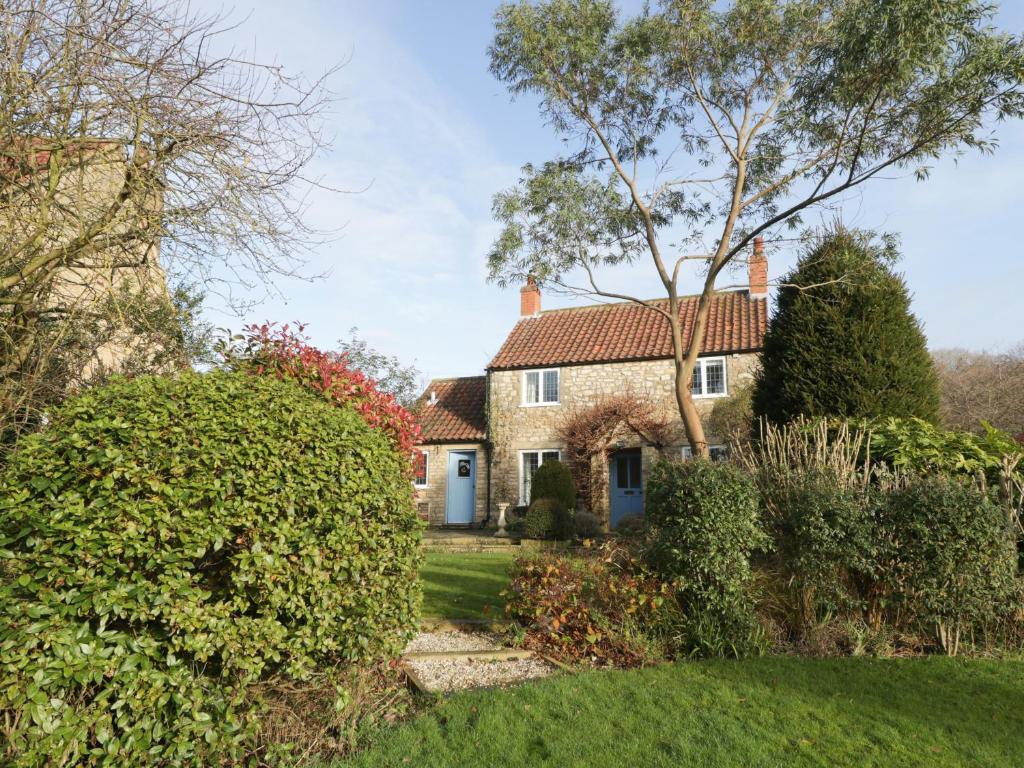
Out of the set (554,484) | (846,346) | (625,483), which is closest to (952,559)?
(846,346)

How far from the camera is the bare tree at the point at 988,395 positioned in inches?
920

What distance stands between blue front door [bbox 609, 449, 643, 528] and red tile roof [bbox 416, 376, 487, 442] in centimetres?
472

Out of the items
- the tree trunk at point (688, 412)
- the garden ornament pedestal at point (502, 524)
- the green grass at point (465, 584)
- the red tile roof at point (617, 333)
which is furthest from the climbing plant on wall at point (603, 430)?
the tree trunk at point (688, 412)

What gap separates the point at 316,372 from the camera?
6000 millimetres

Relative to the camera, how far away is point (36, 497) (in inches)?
156

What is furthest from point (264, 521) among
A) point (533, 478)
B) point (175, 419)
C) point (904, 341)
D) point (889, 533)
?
point (533, 478)

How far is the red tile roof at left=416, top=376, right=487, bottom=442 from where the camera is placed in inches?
935

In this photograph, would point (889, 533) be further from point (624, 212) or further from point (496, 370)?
point (496, 370)

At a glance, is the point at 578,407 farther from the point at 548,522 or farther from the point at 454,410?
the point at 548,522

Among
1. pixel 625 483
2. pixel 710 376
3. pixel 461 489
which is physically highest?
pixel 710 376

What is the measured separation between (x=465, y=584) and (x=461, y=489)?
11853 mm

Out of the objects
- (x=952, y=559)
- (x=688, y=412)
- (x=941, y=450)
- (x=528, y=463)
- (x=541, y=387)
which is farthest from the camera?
(x=541, y=387)

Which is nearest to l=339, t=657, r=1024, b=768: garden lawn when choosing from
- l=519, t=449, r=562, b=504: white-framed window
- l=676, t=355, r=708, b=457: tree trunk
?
l=676, t=355, r=708, b=457: tree trunk

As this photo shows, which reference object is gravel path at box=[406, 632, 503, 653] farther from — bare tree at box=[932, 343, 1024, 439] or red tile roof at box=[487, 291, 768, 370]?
bare tree at box=[932, 343, 1024, 439]
